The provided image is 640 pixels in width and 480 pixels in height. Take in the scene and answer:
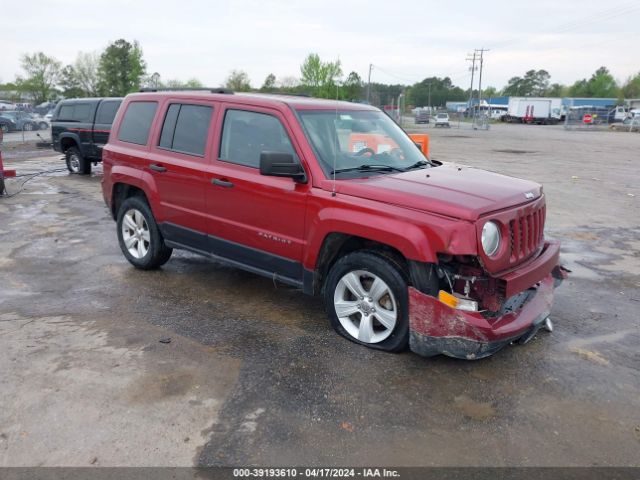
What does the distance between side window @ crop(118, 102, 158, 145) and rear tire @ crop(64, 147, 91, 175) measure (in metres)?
9.18

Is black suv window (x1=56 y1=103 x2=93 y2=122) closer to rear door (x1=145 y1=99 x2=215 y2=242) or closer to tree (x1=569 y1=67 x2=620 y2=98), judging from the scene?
rear door (x1=145 y1=99 x2=215 y2=242)

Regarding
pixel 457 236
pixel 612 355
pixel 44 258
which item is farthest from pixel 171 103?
pixel 612 355

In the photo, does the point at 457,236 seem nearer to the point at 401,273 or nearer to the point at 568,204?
the point at 401,273

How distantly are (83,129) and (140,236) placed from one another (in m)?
9.21

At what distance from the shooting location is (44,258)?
6.90 metres

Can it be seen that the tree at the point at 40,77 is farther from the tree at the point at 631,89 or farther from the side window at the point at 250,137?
the tree at the point at 631,89

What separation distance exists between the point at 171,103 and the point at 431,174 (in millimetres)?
2835

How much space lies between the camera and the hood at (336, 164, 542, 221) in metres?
3.80

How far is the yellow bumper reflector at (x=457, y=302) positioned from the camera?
3.78m

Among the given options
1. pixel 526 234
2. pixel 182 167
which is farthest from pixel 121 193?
pixel 526 234

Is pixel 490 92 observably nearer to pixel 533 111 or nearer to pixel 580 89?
pixel 580 89

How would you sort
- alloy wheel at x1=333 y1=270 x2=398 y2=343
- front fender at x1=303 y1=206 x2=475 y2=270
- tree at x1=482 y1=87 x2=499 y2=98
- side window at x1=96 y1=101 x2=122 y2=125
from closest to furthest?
front fender at x1=303 y1=206 x2=475 y2=270
alloy wheel at x1=333 y1=270 x2=398 y2=343
side window at x1=96 y1=101 x2=122 y2=125
tree at x1=482 y1=87 x2=499 y2=98

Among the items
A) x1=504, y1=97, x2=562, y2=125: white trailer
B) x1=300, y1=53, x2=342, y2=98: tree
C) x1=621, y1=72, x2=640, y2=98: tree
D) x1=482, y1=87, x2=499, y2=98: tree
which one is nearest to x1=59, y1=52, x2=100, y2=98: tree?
x1=300, y1=53, x2=342, y2=98: tree

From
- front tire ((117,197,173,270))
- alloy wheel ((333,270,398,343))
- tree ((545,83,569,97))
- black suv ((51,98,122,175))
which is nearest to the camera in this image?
alloy wheel ((333,270,398,343))
